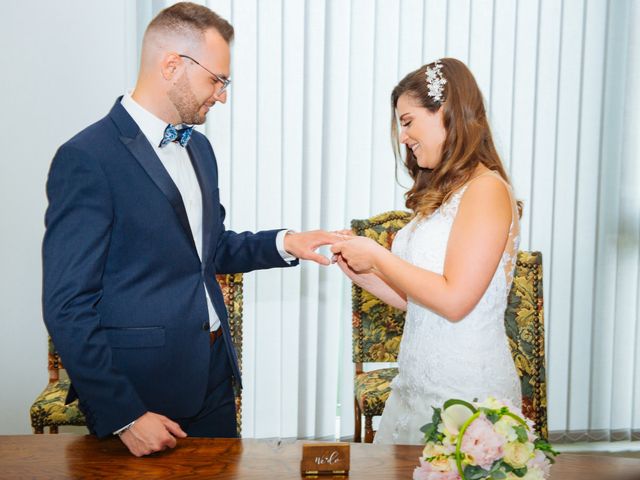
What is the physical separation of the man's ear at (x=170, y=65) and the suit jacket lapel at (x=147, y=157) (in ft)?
0.55

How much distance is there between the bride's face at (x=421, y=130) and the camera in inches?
93.9

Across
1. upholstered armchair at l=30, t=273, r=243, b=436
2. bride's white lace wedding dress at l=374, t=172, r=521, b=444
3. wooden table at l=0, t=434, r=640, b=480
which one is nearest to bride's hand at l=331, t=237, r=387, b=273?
bride's white lace wedding dress at l=374, t=172, r=521, b=444

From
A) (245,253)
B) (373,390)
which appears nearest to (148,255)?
(245,253)

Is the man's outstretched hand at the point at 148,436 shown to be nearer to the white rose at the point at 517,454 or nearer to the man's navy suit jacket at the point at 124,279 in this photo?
the man's navy suit jacket at the point at 124,279

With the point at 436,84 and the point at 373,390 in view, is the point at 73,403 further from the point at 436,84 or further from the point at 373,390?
the point at 436,84

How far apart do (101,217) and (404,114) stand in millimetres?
1042

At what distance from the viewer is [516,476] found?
4.29 feet

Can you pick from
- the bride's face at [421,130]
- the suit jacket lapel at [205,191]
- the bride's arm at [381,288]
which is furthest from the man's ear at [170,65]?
the bride's arm at [381,288]

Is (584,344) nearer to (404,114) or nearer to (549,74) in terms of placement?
(549,74)

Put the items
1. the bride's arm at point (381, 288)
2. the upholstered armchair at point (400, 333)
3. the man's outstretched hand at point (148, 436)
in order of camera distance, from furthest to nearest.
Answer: the upholstered armchair at point (400, 333)
the bride's arm at point (381, 288)
the man's outstretched hand at point (148, 436)

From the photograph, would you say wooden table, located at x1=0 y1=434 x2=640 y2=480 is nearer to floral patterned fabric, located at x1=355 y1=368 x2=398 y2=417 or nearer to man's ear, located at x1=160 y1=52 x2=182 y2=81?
man's ear, located at x1=160 y1=52 x2=182 y2=81

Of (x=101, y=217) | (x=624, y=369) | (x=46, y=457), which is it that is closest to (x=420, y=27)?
(x=624, y=369)

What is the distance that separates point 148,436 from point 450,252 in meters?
1.01

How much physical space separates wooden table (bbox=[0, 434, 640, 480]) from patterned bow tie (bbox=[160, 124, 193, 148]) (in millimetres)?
882
